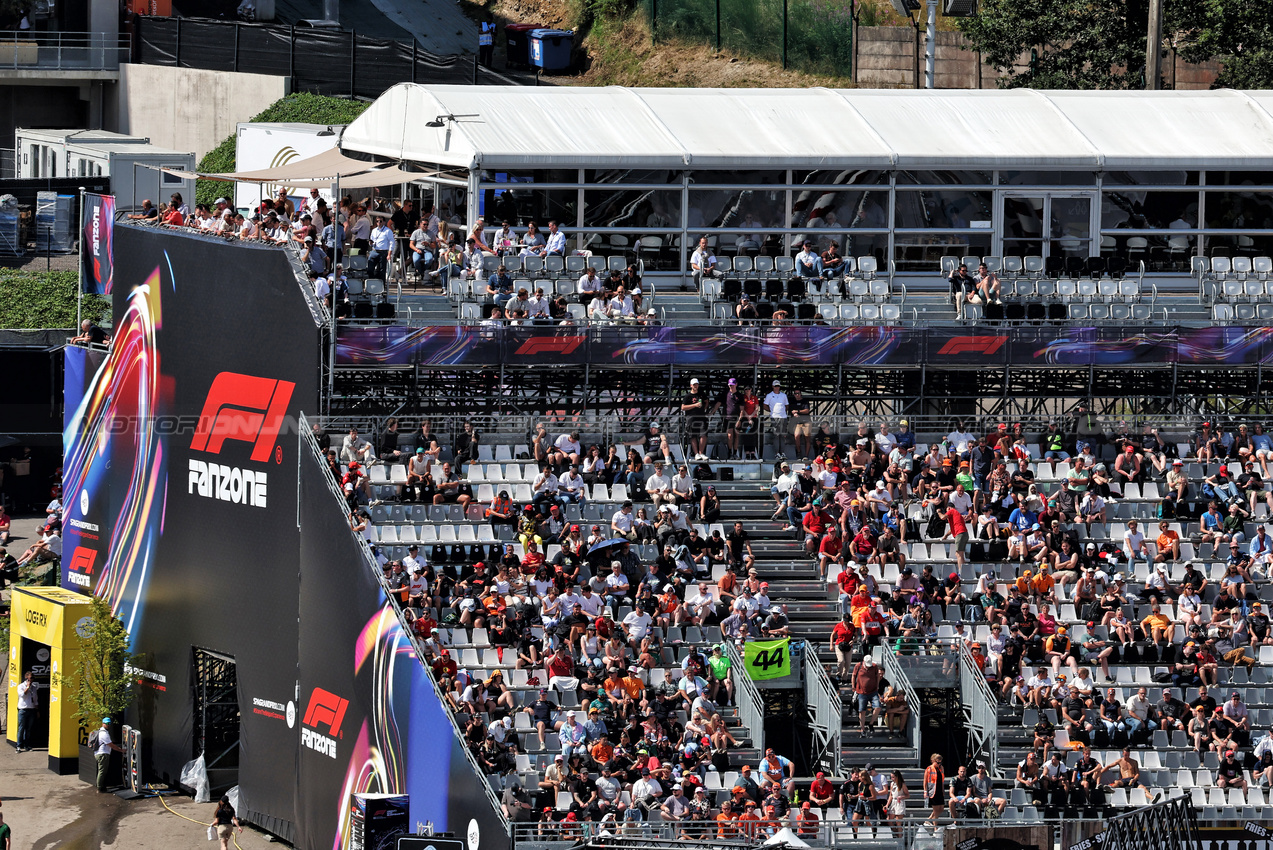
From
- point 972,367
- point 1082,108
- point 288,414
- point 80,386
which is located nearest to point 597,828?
point 288,414

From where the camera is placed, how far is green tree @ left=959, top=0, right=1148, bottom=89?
1745 inches

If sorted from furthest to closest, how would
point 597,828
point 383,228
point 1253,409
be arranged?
point 1253,409 → point 383,228 → point 597,828

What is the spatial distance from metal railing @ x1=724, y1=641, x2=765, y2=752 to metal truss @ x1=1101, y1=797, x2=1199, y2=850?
4.36 metres

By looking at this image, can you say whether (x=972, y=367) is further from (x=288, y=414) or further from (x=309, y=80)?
(x=309, y=80)

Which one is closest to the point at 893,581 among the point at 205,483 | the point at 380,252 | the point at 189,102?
the point at 380,252

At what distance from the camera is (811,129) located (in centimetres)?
3428

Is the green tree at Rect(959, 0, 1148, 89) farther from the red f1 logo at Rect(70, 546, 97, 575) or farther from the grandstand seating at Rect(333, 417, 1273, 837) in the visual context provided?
the red f1 logo at Rect(70, 546, 97, 575)

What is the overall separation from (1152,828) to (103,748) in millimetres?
15507

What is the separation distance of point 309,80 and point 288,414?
952 inches

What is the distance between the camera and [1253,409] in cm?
3488

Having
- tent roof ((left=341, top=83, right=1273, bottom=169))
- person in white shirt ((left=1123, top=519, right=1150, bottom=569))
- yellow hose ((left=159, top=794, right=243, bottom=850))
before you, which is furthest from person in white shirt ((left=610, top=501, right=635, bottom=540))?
person in white shirt ((left=1123, top=519, right=1150, bottom=569))

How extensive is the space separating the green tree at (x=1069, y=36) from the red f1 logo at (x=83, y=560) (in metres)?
22.1

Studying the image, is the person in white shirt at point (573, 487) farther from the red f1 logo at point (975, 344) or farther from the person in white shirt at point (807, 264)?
the red f1 logo at point (975, 344)

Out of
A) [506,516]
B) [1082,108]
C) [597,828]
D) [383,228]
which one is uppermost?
[1082,108]
